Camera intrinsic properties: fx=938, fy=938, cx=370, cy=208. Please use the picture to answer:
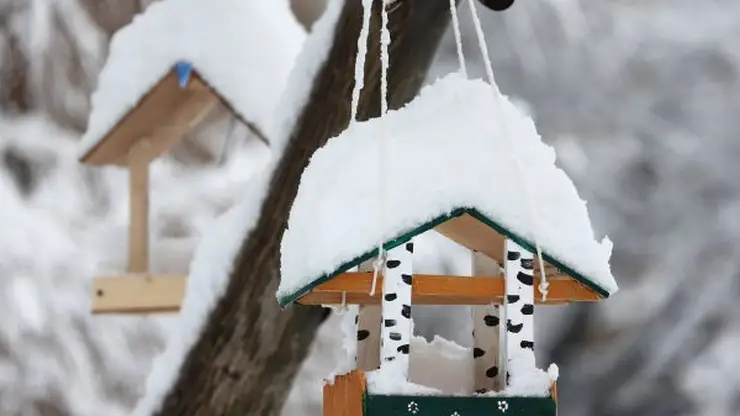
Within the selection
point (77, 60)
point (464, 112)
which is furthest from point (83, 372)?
point (464, 112)

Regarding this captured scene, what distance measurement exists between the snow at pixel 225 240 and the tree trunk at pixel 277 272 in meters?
0.01

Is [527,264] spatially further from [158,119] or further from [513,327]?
[158,119]

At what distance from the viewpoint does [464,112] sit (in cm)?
73

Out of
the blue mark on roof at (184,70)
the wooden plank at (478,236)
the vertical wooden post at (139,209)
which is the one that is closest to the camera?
the wooden plank at (478,236)

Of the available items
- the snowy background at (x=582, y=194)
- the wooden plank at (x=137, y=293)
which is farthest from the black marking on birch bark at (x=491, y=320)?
the snowy background at (x=582, y=194)

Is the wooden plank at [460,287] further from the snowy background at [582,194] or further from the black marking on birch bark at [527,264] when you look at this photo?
the snowy background at [582,194]

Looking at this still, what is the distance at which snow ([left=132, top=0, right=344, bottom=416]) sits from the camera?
1.09 m

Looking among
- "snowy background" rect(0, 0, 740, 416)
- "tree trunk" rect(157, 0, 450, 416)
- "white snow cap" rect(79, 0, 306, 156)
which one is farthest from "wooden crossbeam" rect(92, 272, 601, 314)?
"snowy background" rect(0, 0, 740, 416)

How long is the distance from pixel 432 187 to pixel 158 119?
1.05 metres

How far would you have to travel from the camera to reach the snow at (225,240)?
42.8 inches

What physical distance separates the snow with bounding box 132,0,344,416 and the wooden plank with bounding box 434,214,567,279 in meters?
0.35

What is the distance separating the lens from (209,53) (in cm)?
147

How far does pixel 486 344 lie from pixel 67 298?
75.3 inches

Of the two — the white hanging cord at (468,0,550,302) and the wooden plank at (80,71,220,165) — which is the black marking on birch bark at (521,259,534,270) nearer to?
the white hanging cord at (468,0,550,302)
